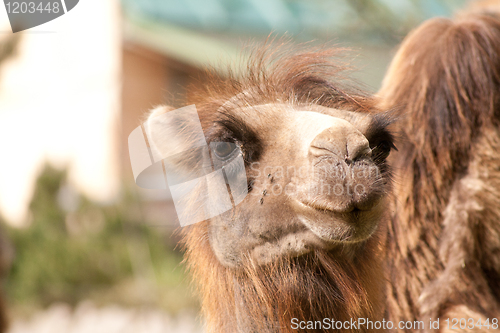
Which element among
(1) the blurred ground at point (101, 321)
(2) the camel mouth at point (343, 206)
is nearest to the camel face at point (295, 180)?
(2) the camel mouth at point (343, 206)

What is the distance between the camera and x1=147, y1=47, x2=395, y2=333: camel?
0.81 metres

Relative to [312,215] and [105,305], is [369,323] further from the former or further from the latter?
[105,305]

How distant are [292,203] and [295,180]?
0.05 meters

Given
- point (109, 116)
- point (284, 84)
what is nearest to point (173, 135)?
point (284, 84)

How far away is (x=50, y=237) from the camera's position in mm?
3691

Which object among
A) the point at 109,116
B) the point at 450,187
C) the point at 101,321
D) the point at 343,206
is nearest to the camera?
the point at 343,206

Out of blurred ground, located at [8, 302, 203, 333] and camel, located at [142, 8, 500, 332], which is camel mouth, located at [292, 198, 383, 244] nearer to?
camel, located at [142, 8, 500, 332]

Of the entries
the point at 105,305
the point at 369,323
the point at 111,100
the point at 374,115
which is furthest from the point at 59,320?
the point at 374,115

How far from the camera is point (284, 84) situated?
101cm

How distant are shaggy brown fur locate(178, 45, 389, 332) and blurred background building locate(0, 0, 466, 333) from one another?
131 mm

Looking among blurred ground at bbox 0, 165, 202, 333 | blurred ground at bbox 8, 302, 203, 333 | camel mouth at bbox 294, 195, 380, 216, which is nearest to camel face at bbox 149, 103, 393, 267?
camel mouth at bbox 294, 195, 380, 216

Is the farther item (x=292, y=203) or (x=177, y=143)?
(x=177, y=143)

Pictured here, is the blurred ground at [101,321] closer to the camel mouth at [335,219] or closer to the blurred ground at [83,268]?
the blurred ground at [83,268]

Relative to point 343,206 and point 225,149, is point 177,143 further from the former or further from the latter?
point 343,206
